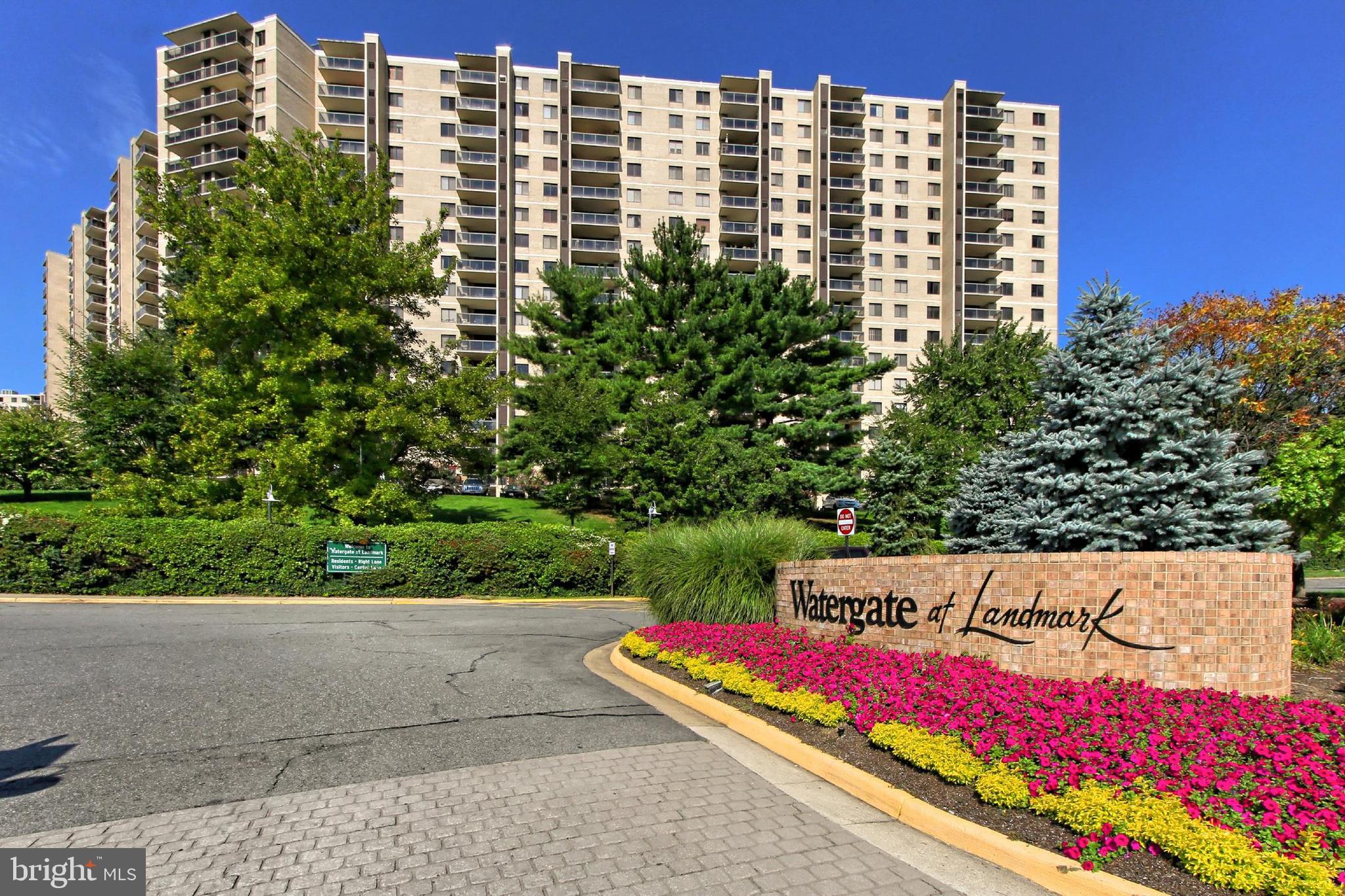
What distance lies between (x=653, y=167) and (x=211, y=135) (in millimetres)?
34916

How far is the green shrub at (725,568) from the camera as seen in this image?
10445 millimetres

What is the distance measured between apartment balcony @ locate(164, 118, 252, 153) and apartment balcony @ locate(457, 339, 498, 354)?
2269 cm

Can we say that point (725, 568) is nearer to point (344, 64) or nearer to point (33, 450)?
point (33, 450)

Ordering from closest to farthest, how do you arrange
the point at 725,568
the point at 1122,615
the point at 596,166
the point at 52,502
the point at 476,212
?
the point at 1122,615 < the point at 725,568 < the point at 52,502 < the point at 476,212 < the point at 596,166

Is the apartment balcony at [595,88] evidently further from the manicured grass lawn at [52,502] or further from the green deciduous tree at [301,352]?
the manicured grass lawn at [52,502]

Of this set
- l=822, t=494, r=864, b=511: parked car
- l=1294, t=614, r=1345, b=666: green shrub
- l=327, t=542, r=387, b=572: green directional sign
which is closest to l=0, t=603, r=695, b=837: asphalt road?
l=1294, t=614, r=1345, b=666: green shrub

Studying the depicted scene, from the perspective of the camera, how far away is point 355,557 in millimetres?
20234

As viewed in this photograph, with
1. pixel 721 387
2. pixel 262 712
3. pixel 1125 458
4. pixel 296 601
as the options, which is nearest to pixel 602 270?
pixel 721 387

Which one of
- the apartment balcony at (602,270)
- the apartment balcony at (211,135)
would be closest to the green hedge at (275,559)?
the apartment balcony at (602,270)

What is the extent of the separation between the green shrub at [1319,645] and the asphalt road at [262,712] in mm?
7262

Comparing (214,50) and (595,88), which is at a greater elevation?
(214,50)

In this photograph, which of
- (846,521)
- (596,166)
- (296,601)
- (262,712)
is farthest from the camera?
(596,166)

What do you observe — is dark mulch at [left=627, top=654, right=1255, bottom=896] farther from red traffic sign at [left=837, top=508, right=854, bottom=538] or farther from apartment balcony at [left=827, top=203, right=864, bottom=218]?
apartment balcony at [left=827, top=203, right=864, bottom=218]

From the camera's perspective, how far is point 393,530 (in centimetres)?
2066
